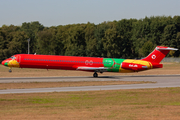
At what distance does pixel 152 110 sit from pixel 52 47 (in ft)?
369

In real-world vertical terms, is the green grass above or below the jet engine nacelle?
below

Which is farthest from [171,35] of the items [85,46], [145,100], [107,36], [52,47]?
[145,100]

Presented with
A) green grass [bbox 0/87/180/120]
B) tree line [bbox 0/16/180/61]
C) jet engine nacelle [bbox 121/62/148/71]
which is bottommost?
green grass [bbox 0/87/180/120]

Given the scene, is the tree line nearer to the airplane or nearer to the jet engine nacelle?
the airplane

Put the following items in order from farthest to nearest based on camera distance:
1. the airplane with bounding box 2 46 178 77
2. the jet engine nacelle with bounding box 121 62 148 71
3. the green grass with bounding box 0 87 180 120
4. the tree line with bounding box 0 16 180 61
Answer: the tree line with bounding box 0 16 180 61 → the jet engine nacelle with bounding box 121 62 148 71 → the airplane with bounding box 2 46 178 77 → the green grass with bounding box 0 87 180 120

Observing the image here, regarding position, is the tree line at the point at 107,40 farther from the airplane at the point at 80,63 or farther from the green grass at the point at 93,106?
the green grass at the point at 93,106

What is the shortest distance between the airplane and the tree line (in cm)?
6018

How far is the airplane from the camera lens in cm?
4634

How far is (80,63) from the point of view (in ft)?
156

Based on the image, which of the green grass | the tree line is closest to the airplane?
the green grass

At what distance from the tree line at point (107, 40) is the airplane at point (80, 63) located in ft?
197

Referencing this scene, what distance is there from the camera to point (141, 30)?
125 meters

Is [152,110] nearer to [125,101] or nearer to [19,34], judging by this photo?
[125,101]

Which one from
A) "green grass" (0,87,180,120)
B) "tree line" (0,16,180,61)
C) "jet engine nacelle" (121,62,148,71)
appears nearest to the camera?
"green grass" (0,87,180,120)
